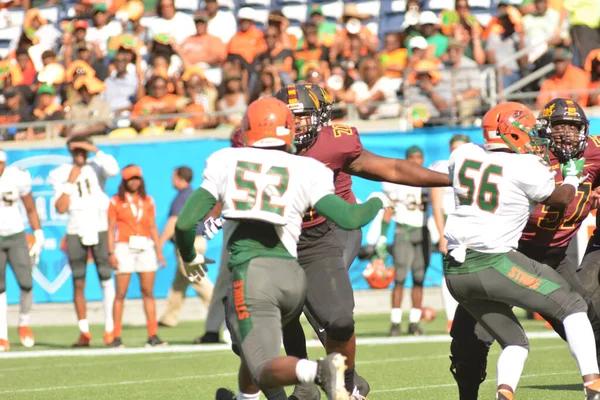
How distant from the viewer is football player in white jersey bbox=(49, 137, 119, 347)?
11.8 m

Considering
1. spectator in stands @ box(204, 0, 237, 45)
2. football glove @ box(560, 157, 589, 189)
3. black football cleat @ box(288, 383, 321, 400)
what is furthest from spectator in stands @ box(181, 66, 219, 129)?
football glove @ box(560, 157, 589, 189)

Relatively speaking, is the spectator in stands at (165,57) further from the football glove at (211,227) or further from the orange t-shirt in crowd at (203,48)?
the football glove at (211,227)

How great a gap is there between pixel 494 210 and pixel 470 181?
19 centimetres

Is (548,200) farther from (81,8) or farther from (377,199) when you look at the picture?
(81,8)

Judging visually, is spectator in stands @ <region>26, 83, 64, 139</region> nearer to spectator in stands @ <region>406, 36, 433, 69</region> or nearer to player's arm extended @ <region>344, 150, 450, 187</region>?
spectator in stands @ <region>406, 36, 433, 69</region>

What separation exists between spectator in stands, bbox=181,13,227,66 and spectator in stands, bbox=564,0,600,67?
5.49 meters

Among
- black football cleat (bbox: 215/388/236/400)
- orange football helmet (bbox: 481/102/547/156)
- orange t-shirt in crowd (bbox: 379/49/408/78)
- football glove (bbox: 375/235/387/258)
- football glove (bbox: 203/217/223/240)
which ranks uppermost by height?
orange football helmet (bbox: 481/102/547/156)

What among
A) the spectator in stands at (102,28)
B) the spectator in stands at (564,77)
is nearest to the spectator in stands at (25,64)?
the spectator in stands at (102,28)

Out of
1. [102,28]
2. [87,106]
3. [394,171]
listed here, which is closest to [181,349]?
[394,171]

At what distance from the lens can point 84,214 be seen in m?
11.8

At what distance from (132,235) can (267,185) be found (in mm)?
6805

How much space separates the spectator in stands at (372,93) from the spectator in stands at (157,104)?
2.52m

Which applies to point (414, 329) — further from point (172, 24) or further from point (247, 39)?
point (172, 24)

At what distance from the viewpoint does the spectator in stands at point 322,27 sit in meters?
17.3
